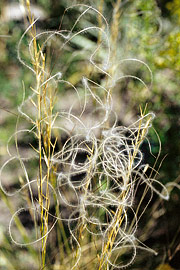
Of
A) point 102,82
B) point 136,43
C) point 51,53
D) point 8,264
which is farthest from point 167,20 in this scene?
point 8,264

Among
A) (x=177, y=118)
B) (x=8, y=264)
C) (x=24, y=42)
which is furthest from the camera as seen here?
(x=177, y=118)

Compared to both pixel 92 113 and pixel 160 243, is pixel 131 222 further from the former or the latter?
pixel 92 113

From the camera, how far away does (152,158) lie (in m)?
0.94

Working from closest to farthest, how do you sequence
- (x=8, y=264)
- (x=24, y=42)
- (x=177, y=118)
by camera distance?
(x=24, y=42)
(x=8, y=264)
(x=177, y=118)

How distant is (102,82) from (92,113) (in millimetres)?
107

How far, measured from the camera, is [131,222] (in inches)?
36.4

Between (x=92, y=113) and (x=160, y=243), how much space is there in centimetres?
57

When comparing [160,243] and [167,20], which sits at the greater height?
[167,20]

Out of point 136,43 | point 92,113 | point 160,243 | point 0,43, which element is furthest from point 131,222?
point 0,43

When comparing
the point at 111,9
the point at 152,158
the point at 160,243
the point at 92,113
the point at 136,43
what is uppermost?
the point at 111,9

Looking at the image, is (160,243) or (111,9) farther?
(160,243)

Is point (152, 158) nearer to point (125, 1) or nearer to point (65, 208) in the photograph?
point (65, 208)

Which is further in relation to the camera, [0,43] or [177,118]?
[177,118]

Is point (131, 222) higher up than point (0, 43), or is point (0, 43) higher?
point (0, 43)
